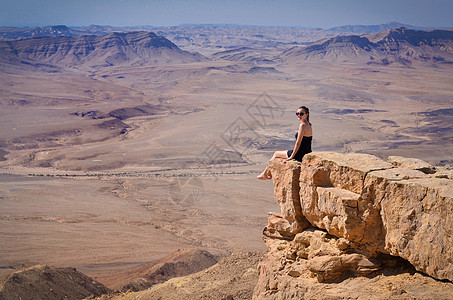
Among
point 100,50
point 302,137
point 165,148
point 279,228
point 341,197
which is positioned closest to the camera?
point 341,197

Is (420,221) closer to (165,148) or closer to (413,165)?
(413,165)

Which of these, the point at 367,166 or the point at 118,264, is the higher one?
the point at 367,166

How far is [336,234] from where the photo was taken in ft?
23.0

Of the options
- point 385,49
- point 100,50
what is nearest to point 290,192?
point 100,50

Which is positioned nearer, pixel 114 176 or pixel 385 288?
pixel 385 288

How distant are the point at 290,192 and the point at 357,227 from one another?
1.75 m

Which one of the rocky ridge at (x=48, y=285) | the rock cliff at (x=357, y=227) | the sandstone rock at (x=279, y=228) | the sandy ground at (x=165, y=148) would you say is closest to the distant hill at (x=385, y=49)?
the sandy ground at (x=165, y=148)

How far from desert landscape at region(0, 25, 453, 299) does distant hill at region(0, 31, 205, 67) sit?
1.12 metres

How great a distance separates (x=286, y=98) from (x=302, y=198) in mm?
65010

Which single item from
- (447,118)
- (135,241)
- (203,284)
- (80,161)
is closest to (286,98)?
(447,118)

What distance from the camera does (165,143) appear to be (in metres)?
42.3

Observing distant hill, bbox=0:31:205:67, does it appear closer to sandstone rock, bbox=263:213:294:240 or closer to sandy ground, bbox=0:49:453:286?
sandy ground, bbox=0:49:453:286

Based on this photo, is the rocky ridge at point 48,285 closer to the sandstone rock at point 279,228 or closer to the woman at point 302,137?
the sandstone rock at point 279,228

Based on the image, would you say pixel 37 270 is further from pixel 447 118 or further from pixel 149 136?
pixel 447 118
